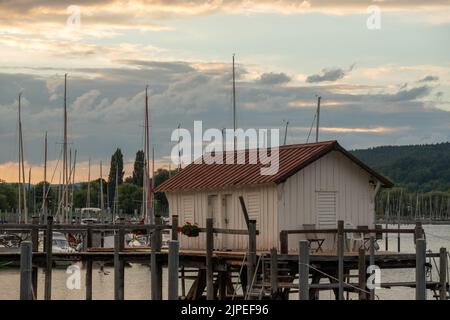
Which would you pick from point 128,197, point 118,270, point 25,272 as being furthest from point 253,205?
point 128,197

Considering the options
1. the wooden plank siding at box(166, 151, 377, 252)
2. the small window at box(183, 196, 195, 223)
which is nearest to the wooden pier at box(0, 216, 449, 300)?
the wooden plank siding at box(166, 151, 377, 252)

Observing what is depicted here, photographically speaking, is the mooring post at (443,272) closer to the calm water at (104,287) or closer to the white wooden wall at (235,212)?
the white wooden wall at (235,212)

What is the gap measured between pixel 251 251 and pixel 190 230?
4337 mm

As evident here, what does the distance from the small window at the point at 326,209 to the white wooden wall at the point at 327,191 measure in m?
0.12

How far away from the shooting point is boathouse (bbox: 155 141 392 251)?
34375 millimetres

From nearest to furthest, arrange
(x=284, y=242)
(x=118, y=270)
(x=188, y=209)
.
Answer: (x=284, y=242), (x=118, y=270), (x=188, y=209)

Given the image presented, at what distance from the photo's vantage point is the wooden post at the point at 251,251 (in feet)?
104

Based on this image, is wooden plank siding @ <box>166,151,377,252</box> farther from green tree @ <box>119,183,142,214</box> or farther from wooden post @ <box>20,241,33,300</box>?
green tree @ <box>119,183,142,214</box>

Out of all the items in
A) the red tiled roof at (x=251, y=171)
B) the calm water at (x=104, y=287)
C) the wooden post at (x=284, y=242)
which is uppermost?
the red tiled roof at (x=251, y=171)

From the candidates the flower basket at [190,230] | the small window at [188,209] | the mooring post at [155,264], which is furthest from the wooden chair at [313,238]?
the small window at [188,209]

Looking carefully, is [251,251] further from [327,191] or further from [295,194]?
[327,191]

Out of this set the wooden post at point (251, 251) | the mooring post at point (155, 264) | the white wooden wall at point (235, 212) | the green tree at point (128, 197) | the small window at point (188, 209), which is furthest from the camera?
the green tree at point (128, 197)

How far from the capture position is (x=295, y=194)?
34.6 metres
